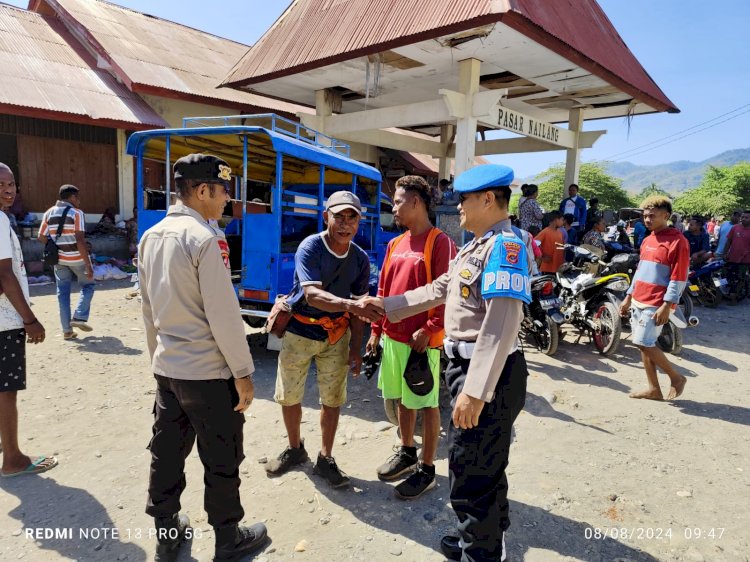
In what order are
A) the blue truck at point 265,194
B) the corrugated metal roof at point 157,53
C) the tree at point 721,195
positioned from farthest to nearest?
the tree at point 721,195
the corrugated metal roof at point 157,53
the blue truck at point 265,194

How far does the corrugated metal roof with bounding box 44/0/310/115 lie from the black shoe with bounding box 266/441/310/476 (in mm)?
9540

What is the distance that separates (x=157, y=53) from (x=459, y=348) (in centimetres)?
1375

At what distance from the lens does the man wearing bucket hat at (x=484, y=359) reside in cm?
194

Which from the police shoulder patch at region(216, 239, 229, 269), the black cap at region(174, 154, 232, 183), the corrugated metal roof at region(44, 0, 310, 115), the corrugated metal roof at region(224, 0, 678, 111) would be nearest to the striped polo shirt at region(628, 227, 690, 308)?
the corrugated metal roof at region(224, 0, 678, 111)

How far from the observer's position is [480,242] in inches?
84.4

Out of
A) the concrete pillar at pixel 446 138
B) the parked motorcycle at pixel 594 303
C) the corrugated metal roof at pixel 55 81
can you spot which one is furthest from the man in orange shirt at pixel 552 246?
the corrugated metal roof at pixel 55 81

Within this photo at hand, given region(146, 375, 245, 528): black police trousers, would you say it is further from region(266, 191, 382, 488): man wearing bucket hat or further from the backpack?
the backpack

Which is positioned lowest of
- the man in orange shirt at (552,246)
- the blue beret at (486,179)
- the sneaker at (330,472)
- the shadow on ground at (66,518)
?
the shadow on ground at (66,518)

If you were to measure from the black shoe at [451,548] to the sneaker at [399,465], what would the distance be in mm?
653

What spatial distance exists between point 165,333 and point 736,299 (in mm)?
11774

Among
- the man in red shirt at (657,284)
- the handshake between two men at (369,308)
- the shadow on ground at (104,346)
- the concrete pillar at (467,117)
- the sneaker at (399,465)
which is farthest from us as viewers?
the concrete pillar at (467,117)

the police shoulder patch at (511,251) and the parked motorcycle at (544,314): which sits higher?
the police shoulder patch at (511,251)

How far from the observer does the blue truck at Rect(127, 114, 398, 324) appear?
15.9 ft

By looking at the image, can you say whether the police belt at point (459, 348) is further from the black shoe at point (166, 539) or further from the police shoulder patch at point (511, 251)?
the black shoe at point (166, 539)
